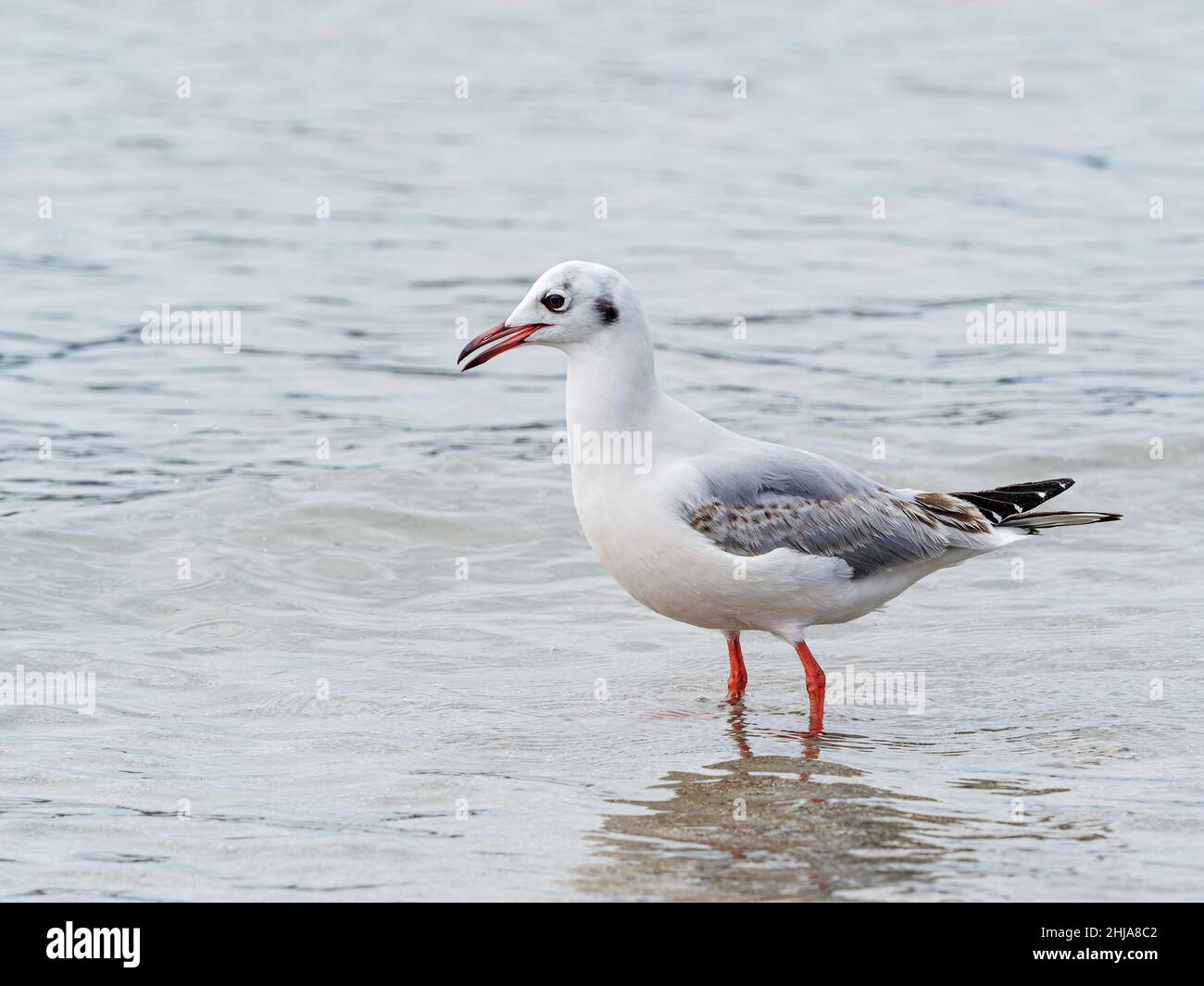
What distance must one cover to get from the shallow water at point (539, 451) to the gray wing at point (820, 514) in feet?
2.28

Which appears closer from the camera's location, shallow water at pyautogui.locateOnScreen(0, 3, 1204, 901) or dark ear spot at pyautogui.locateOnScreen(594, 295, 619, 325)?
shallow water at pyautogui.locateOnScreen(0, 3, 1204, 901)

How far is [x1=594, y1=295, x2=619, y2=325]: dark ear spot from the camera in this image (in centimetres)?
679

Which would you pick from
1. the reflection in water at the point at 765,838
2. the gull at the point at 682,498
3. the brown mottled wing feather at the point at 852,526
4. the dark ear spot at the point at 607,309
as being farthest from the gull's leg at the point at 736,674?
the dark ear spot at the point at 607,309

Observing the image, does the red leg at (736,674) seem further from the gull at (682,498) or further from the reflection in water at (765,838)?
the reflection in water at (765,838)

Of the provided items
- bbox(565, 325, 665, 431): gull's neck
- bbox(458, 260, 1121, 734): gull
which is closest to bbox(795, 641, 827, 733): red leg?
bbox(458, 260, 1121, 734): gull

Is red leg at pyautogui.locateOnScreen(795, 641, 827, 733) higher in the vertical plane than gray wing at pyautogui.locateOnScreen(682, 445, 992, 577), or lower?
lower

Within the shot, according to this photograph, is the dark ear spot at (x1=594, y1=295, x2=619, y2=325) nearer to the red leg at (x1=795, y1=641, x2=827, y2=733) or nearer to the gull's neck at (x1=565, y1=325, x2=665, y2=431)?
the gull's neck at (x1=565, y1=325, x2=665, y2=431)

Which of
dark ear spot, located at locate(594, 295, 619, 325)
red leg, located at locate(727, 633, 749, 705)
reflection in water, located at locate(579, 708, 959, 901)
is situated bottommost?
reflection in water, located at locate(579, 708, 959, 901)

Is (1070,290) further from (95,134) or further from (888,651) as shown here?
(95,134)

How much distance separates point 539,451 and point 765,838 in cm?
703

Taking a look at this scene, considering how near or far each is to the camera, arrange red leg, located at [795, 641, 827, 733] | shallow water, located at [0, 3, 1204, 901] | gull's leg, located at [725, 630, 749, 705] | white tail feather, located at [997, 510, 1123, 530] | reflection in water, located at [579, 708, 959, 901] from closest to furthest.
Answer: reflection in water, located at [579, 708, 959, 901], shallow water, located at [0, 3, 1204, 901], red leg, located at [795, 641, 827, 733], gull's leg, located at [725, 630, 749, 705], white tail feather, located at [997, 510, 1123, 530]

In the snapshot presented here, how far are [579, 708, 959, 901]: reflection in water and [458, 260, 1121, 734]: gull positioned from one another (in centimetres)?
71

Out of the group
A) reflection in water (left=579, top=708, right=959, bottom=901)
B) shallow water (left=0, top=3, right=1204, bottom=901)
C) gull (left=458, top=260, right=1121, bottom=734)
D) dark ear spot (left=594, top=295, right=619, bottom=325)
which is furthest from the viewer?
dark ear spot (left=594, top=295, right=619, bottom=325)

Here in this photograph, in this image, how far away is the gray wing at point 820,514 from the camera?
677 centimetres
